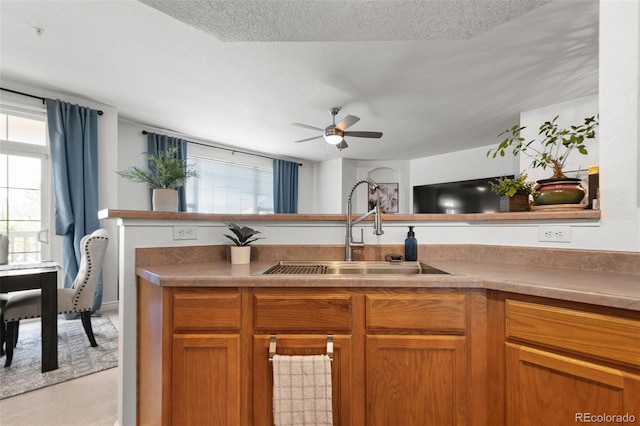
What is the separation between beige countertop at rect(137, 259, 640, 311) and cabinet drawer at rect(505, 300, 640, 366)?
55mm

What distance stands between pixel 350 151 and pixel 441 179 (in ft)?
6.36

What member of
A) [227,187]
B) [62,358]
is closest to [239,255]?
[62,358]

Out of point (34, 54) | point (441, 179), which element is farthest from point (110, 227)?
point (441, 179)

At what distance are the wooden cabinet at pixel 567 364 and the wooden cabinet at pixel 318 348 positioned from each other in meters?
0.17

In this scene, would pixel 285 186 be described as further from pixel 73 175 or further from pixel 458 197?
pixel 73 175

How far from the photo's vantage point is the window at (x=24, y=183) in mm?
3137

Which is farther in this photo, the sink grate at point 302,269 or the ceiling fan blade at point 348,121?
the ceiling fan blade at point 348,121

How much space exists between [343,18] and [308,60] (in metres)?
1.06

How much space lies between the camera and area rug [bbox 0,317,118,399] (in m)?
1.96

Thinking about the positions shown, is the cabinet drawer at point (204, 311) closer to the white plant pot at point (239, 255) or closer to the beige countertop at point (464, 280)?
the beige countertop at point (464, 280)

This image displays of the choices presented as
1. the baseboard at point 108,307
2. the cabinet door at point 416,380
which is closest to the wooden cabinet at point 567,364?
the cabinet door at point 416,380

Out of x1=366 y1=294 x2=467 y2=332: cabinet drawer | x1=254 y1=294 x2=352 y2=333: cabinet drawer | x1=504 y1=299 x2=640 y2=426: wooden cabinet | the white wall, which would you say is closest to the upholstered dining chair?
x1=254 y1=294 x2=352 y2=333: cabinet drawer

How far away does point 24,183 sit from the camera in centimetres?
325

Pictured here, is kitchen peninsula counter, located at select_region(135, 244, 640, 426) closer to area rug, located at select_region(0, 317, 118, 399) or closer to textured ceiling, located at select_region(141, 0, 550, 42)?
textured ceiling, located at select_region(141, 0, 550, 42)
